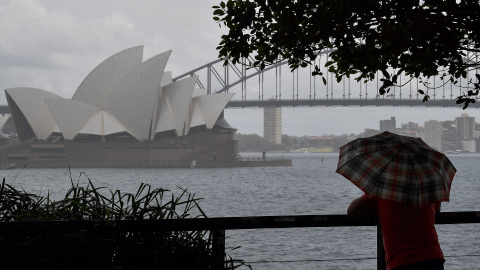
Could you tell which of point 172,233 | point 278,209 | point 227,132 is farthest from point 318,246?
point 227,132

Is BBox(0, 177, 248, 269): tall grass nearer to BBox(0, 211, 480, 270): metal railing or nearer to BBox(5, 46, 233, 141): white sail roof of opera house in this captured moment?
BBox(0, 211, 480, 270): metal railing

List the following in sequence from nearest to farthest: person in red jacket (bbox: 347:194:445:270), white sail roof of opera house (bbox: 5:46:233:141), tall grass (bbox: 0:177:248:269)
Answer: person in red jacket (bbox: 347:194:445:270) → tall grass (bbox: 0:177:248:269) → white sail roof of opera house (bbox: 5:46:233:141)

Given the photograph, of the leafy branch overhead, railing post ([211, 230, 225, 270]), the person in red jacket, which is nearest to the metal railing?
railing post ([211, 230, 225, 270])

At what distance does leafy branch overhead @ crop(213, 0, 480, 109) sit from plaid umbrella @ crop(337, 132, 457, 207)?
4.27ft

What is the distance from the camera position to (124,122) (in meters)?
60.8

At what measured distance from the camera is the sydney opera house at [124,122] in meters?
54.2

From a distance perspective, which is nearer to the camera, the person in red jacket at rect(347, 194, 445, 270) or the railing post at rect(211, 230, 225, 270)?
the person in red jacket at rect(347, 194, 445, 270)

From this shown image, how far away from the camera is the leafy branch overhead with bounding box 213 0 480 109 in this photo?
307 cm

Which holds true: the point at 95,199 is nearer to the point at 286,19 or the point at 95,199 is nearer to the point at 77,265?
the point at 77,265

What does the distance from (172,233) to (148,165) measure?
66.6 meters

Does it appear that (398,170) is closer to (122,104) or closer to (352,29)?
(352,29)

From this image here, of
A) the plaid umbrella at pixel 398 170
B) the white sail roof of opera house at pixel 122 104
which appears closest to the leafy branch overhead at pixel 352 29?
the plaid umbrella at pixel 398 170

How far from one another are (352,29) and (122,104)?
5468 cm

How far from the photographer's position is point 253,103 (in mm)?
68500
